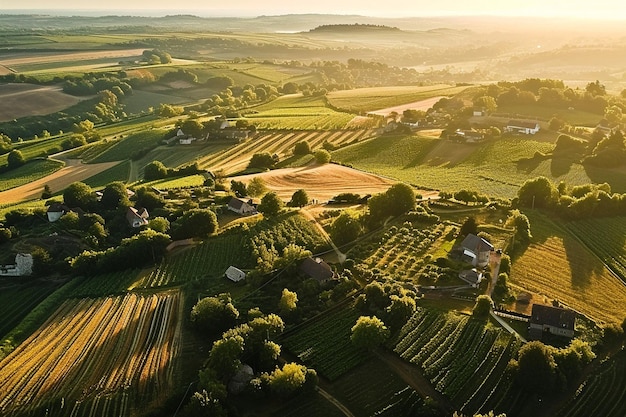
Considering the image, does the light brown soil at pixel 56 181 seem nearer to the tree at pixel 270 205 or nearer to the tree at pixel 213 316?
the tree at pixel 270 205

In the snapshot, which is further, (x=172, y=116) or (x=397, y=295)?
(x=172, y=116)

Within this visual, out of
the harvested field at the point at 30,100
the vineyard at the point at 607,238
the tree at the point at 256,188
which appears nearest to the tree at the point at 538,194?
the vineyard at the point at 607,238

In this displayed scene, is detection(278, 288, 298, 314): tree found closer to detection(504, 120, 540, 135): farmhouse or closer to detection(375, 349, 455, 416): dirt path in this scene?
detection(375, 349, 455, 416): dirt path

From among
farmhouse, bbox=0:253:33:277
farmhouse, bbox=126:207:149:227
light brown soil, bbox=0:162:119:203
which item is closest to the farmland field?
farmhouse, bbox=126:207:149:227

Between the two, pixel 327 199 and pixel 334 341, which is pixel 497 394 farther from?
pixel 327 199

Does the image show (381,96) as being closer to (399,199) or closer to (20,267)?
(399,199)

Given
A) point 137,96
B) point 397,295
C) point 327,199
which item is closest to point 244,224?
point 327,199

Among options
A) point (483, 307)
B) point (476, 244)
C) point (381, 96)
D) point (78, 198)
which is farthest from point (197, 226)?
point (381, 96)
